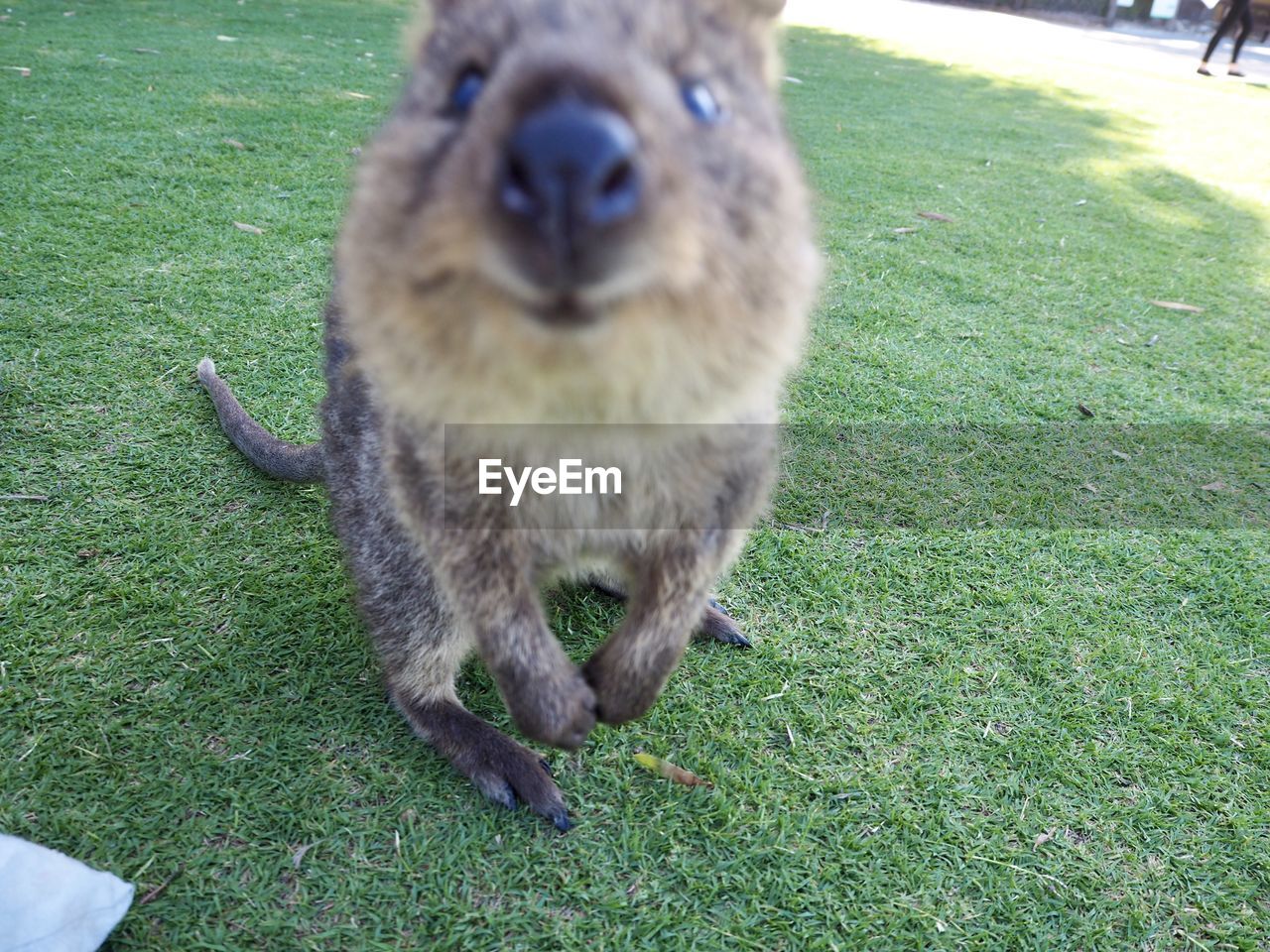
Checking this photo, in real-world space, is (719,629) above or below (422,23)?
below

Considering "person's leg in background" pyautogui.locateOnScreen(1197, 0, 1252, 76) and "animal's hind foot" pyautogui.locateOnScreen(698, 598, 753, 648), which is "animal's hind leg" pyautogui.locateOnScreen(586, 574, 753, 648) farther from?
"person's leg in background" pyautogui.locateOnScreen(1197, 0, 1252, 76)

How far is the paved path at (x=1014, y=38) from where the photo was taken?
12.5 meters

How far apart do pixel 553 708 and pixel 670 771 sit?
543 millimetres

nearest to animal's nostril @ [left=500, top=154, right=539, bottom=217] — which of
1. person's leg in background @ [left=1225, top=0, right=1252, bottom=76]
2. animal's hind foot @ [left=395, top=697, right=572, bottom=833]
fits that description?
animal's hind foot @ [left=395, top=697, right=572, bottom=833]

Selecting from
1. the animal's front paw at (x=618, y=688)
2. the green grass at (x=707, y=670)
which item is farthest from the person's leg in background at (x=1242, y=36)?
the animal's front paw at (x=618, y=688)

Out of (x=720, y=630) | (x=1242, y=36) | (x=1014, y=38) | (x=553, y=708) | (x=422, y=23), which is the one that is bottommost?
(x=720, y=630)

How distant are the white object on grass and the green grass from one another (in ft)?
0.35

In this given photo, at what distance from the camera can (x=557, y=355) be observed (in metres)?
0.93

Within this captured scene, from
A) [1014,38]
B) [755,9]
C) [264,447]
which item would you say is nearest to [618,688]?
[755,9]

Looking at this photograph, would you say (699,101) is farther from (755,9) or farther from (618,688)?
(618,688)

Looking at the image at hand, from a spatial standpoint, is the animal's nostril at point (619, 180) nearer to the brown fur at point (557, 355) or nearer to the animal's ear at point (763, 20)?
the brown fur at point (557, 355)

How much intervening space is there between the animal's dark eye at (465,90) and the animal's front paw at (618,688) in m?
0.98

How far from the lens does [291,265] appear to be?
379cm

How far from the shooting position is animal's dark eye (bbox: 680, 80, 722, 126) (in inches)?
44.3
